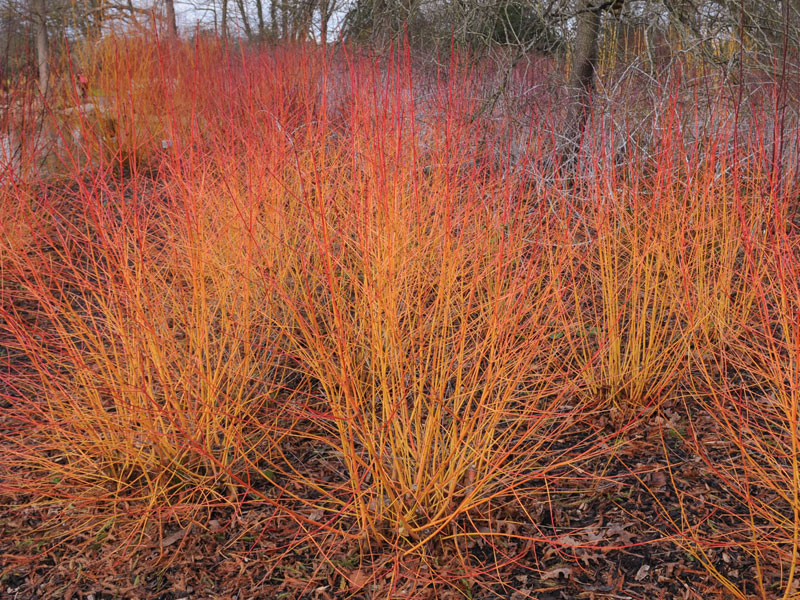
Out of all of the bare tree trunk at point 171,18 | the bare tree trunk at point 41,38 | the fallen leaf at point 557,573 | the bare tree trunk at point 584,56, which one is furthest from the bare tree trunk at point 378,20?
the fallen leaf at point 557,573

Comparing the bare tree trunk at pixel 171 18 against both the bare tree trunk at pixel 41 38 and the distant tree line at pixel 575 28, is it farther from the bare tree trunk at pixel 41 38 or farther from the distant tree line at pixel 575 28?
the distant tree line at pixel 575 28

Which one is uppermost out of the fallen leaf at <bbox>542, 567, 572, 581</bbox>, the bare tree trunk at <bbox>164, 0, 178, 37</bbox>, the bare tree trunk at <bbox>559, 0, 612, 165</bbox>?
the bare tree trunk at <bbox>164, 0, 178, 37</bbox>

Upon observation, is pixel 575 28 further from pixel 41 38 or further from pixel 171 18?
pixel 41 38

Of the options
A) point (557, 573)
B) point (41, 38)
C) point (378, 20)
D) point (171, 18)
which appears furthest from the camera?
point (171, 18)

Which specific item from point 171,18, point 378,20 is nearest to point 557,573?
point 378,20

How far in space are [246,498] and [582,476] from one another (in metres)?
1.24

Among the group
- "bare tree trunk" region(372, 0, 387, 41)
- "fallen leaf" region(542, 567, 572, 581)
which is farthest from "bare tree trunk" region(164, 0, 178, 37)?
"fallen leaf" region(542, 567, 572, 581)

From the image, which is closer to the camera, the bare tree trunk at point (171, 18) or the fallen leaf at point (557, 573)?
the fallen leaf at point (557, 573)

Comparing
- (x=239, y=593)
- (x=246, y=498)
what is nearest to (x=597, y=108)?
(x=246, y=498)

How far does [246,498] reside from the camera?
2355mm

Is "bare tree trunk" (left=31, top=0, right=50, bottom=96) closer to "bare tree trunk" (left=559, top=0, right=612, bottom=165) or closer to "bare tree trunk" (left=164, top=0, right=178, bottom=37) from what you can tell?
"bare tree trunk" (left=164, top=0, right=178, bottom=37)

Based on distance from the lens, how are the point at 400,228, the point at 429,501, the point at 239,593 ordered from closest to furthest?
the point at 239,593
the point at 429,501
the point at 400,228

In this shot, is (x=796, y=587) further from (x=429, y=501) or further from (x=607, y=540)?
(x=429, y=501)

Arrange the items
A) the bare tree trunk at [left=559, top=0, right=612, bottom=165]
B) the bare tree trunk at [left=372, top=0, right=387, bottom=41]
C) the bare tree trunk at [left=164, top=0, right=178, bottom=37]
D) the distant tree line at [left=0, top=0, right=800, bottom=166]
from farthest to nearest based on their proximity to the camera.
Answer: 1. the bare tree trunk at [left=164, top=0, right=178, bottom=37]
2. the bare tree trunk at [left=372, top=0, right=387, bottom=41]
3. the bare tree trunk at [left=559, top=0, right=612, bottom=165]
4. the distant tree line at [left=0, top=0, right=800, bottom=166]
